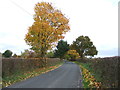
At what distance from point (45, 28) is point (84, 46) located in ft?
177

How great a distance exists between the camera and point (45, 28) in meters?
26.5

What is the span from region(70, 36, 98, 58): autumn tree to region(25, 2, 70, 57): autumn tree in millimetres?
49365

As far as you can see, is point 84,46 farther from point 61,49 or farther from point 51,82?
point 51,82

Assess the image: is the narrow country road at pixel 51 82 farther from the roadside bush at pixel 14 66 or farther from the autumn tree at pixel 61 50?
the autumn tree at pixel 61 50

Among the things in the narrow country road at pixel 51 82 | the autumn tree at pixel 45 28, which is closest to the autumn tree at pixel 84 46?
the autumn tree at pixel 45 28

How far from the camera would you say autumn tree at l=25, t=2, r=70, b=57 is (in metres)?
26.6

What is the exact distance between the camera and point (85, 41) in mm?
78312

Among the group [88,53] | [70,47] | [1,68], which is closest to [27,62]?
[1,68]

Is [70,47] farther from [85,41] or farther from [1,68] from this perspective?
[1,68]

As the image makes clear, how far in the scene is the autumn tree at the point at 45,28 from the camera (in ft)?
87.3

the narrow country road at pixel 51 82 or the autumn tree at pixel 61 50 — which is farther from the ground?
the autumn tree at pixel 61 50

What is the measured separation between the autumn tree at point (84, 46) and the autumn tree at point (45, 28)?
49.4 metres

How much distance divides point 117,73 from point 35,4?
22628 mm

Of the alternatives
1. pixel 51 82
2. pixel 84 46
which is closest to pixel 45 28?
pixel 51 82
